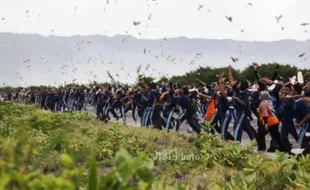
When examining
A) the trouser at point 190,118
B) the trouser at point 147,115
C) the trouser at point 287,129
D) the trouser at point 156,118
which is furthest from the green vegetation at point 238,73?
the trouser at point 287,129

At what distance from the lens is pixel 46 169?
10469 millimetres

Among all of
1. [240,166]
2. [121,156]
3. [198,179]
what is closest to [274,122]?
[240,166]

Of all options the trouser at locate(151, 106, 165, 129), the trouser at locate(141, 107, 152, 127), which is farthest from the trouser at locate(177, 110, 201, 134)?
Answer: the trouser at locate(141, 107, 152, 127)

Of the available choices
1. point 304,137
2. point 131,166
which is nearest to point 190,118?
point 304,137

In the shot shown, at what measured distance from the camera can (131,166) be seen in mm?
1772

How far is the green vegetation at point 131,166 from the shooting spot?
1.73 meters

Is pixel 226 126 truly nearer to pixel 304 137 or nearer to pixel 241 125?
pixel 241 125

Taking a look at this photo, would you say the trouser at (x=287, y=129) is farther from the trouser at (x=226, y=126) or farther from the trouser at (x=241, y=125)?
the trouser at (x=226, y=126)

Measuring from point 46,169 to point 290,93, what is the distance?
7.01 metres

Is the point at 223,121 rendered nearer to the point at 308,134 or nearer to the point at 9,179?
the point at 308,134

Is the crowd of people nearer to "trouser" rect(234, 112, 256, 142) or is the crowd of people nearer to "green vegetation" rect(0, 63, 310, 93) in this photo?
"trouser" rect(234, 112, 256, 142)

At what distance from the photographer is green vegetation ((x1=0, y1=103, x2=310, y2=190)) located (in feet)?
5.68

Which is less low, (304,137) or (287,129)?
(287,129)

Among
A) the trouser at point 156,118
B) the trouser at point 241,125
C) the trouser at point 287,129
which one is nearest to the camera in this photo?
the trouser at point 287,129
